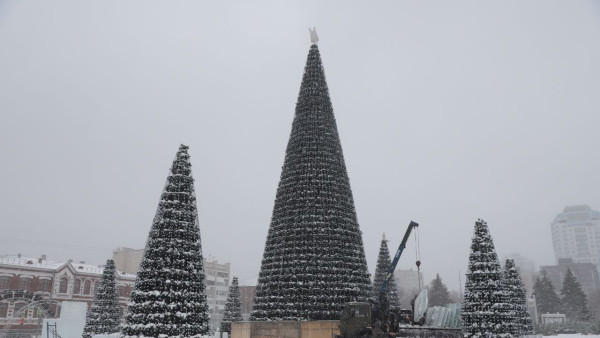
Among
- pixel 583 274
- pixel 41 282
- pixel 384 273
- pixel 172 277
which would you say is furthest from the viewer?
pixel 583 274

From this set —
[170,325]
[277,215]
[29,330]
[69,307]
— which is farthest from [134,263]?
[170,325]

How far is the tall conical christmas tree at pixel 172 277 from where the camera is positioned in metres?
12.5

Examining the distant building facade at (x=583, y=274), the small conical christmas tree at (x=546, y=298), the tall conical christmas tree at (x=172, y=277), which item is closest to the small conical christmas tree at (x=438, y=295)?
the small conical christmas tree at (x=546, y=298)

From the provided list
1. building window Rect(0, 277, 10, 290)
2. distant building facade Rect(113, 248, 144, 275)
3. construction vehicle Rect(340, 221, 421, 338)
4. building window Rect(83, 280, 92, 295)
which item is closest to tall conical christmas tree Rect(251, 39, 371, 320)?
construction vehicle Rect(340, 221, 421, 338)

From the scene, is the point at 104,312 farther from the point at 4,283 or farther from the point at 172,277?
the point at 4,283

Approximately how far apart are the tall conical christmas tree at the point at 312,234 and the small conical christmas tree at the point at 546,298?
62.7m

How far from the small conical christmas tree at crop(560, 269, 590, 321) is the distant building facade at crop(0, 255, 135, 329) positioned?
6454 cm

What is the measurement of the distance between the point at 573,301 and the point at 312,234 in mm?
63962

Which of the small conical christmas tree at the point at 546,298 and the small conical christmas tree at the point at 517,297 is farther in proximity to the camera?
the small conical christmas tree at the point at 546,298

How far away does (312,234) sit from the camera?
58.9 ft

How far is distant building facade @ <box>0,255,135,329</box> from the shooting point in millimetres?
53406

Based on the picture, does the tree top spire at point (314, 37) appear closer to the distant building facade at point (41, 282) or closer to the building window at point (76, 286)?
the distant building facade at point (41, 282)

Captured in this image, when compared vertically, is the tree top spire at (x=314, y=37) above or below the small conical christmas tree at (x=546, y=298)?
above

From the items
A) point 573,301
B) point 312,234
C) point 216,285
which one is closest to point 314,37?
point 312,234
